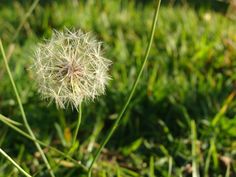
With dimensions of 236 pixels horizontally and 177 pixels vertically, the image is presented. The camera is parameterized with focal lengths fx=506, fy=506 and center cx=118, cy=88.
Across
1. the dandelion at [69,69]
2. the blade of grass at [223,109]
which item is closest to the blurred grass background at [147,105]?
the blade of grass at [223,109]

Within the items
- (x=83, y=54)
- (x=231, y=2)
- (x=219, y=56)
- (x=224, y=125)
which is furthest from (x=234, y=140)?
(x=231, y=2)

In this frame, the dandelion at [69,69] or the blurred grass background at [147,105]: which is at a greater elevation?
the dandelion at [69,69]

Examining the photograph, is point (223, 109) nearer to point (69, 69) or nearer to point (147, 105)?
point (147, 105)

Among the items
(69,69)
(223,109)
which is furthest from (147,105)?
(69,69)

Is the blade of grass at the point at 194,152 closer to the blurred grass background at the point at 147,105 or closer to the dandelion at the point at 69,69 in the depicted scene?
the blurred grass background at the point at 147,105

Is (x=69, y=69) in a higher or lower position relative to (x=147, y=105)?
higher

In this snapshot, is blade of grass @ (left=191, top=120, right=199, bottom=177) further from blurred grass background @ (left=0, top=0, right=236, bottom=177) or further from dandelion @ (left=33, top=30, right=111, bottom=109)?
dandelion @ (left=33, top=30, right=111, bottom=109)
